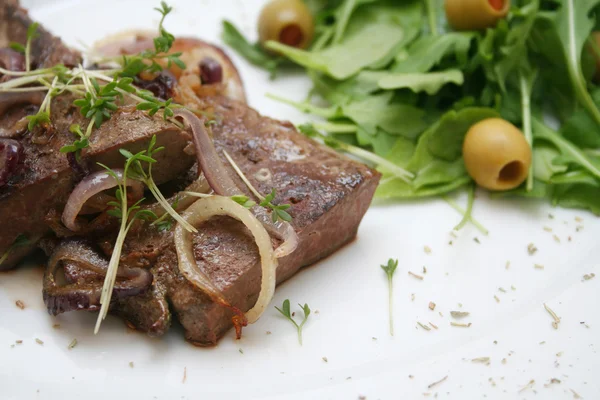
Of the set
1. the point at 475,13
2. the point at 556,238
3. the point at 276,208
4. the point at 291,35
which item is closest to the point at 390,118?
the point at 475,13

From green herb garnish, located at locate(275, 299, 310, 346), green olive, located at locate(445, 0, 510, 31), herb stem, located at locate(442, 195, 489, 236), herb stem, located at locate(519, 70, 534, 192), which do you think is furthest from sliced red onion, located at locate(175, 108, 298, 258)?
green olive, located at locate(445, 0, 510, 31)

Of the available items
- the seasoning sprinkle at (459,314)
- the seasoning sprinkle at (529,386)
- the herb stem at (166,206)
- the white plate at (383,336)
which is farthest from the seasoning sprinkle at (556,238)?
the herb stem at (166,206)

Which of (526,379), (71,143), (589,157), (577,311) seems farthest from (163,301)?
(589,157)

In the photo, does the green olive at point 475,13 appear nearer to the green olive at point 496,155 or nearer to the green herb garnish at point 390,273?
the green olive at point 496,155

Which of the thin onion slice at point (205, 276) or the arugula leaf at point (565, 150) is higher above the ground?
the thin onion slice at point (205, 276)

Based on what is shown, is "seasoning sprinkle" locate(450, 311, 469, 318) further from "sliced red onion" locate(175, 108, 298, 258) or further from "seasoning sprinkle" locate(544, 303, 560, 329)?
"sliced red onion" locate(175, 108, 298, 258)

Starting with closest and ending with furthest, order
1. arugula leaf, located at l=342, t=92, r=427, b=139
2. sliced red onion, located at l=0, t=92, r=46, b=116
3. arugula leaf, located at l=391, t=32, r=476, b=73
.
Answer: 1. sliced red onion, located at l=0, t=92, r=46, b=116
2. arugula leaf, located at l=342, t=92, r=427, b=139
3. arugula leaf, located at l=391, t=32, r=476, b=73

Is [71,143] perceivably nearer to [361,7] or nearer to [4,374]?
[4,374]
